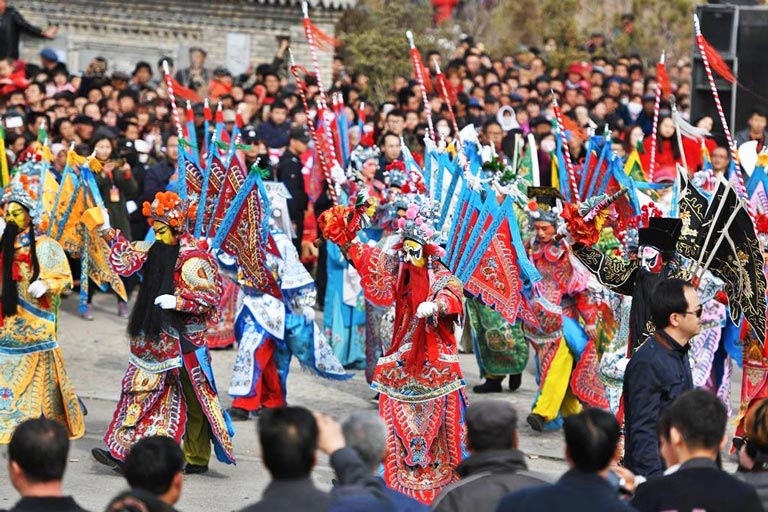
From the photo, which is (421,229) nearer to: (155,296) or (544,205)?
(155,296)

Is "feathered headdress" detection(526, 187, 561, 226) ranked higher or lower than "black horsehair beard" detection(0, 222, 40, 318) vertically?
higher

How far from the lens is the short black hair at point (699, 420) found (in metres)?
5.55

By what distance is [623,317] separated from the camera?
10711 millimetres

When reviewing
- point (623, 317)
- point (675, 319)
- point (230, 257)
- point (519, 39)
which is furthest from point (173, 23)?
point (675, 319)

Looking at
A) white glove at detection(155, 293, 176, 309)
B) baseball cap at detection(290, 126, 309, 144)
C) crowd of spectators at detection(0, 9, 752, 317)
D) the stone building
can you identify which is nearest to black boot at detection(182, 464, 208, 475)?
white glove at detection(155, 293, 176, 309)

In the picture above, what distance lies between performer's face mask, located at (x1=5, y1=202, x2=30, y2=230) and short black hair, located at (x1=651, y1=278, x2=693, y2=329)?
4476mm

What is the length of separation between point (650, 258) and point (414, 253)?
4.32 feet

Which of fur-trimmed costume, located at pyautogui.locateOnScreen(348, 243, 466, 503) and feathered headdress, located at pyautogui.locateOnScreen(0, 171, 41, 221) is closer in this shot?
fur-trimmed costume, located at pyautogui.locateOnScreen(348, 243, 466, 503)

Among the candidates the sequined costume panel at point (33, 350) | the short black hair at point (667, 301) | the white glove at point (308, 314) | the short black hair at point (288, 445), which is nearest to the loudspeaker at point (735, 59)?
the white glove at point (308, 314)

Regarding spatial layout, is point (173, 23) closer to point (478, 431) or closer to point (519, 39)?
point (519, 39)

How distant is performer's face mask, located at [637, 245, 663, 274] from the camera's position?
29.8ft

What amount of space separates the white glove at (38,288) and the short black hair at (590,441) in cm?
534

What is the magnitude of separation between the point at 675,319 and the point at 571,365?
170 inches

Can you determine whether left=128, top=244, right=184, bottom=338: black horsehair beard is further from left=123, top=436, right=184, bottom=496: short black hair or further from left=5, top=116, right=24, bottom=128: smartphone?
left=5, top=116, right=24, bottom=128: smartphone
